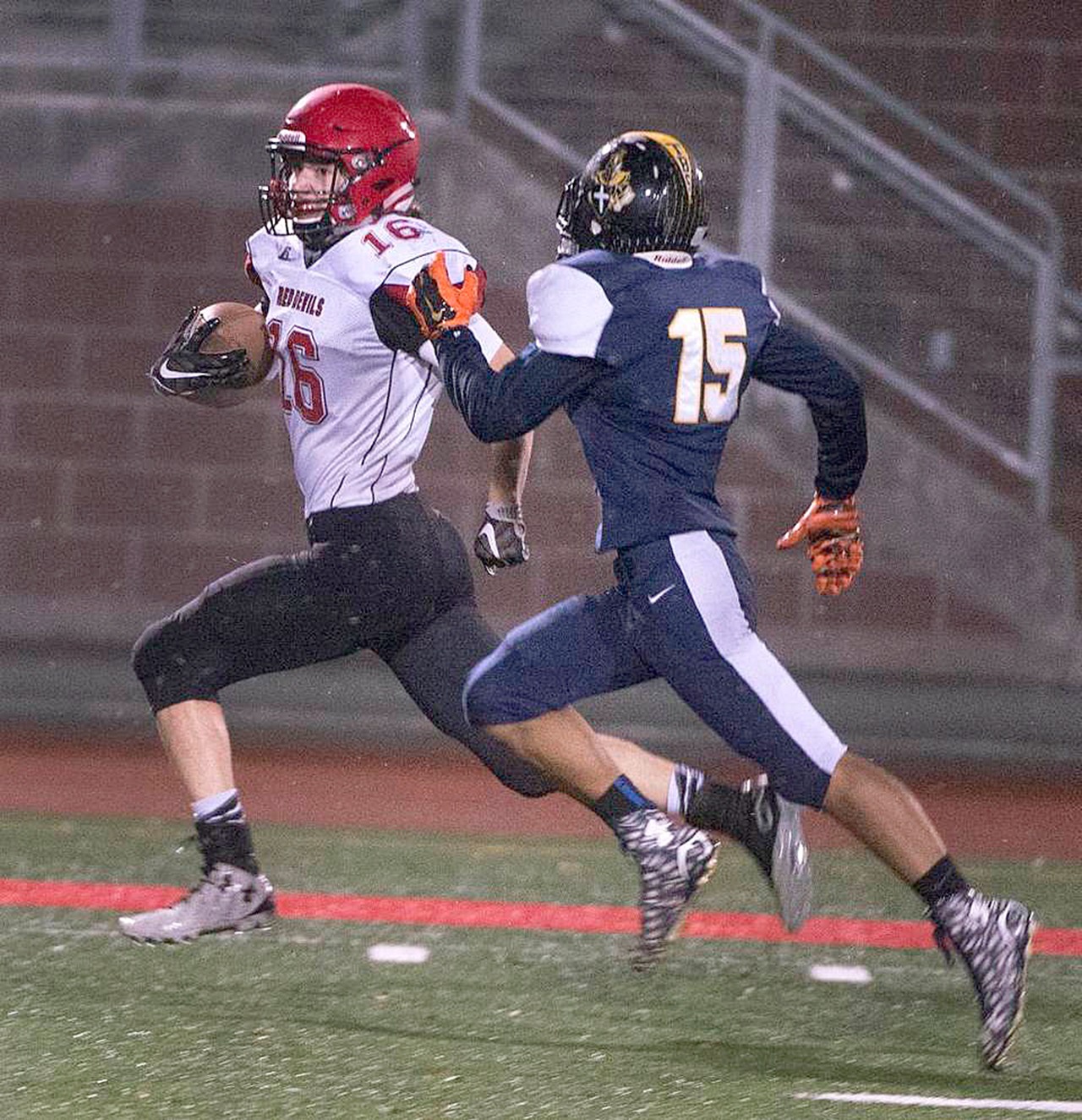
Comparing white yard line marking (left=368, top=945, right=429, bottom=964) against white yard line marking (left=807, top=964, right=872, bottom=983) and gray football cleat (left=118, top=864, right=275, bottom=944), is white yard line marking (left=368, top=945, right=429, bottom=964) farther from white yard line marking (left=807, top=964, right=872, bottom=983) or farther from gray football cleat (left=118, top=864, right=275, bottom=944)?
white yard line marking (left=807, top=964, right=872, bottom=983)

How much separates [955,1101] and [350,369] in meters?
1.57

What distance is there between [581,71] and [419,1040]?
553 cm

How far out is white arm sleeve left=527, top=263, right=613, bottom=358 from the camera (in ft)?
10.4

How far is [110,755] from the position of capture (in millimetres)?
6434

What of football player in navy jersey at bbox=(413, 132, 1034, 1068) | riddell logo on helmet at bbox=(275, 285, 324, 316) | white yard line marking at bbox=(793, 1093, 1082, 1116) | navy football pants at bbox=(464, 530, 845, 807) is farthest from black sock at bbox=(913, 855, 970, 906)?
riddell logo on helmet at bbox=(275, 285, 324, 316)

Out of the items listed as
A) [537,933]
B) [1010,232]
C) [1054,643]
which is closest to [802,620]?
[1054,643]

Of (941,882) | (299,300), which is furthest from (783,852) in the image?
(299,300)

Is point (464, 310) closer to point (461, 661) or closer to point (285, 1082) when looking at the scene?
point (461, 661)

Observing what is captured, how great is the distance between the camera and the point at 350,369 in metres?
3.67

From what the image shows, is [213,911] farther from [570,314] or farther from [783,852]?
[570,314]

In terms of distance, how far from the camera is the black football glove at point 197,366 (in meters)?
3.75

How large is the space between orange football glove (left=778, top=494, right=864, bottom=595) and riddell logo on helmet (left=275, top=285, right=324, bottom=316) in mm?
894

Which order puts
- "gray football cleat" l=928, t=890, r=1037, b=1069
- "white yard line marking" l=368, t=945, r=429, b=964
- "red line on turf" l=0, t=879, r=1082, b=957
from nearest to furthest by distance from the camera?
1. "gray football cleat" l=928, t=890, r=1037, b=1069
2. "white yard line marking" l=368, t=945, r=429, b=964
3. "red line on turf" l=0, t=879, r=1082, b=957

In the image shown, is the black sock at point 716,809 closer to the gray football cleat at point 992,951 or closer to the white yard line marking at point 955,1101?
the gray football cleat at point 992,951
